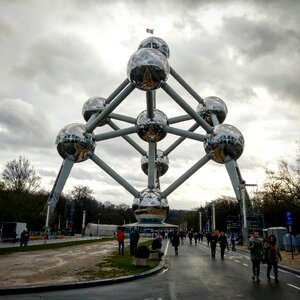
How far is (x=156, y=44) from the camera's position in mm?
19156

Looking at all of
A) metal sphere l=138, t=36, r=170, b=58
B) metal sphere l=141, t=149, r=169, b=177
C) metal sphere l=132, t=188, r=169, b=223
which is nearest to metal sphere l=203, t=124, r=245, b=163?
metal sphere l=132, t=188, r=169, b=223

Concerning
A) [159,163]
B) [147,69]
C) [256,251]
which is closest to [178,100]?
[147,69]

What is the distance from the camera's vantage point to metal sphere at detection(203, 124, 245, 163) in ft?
61.1

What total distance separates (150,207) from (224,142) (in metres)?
5.13

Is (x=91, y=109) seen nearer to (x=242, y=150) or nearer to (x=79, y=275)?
(x=242, y=150)

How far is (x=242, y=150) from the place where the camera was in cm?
1948

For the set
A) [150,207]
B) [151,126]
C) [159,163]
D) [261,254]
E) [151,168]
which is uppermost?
[151,126]

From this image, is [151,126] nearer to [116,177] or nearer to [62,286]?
[116,177]

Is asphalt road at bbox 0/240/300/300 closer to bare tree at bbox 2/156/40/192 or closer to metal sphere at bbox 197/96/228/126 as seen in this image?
metal sphere at bbox 197/96/228/126

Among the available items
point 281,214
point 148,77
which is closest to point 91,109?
point 148,77

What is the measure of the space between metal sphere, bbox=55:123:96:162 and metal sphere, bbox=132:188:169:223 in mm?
3825

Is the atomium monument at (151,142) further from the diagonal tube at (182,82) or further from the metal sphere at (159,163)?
the metal sphere at (159,163)

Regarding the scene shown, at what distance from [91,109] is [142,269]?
12.9 meters

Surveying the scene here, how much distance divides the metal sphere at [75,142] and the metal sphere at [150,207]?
12.5 feet
